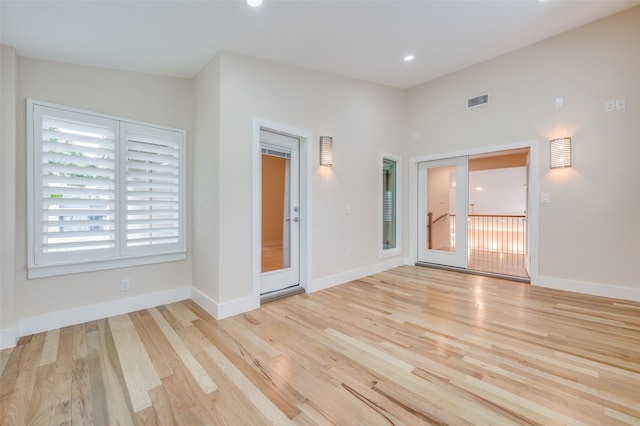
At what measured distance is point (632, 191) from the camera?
330 centimetres

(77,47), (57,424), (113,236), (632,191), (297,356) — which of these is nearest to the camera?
(57,424)

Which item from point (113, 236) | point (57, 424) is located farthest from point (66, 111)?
point (57, 424)

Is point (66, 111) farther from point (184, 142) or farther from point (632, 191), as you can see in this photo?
point (632, 191)

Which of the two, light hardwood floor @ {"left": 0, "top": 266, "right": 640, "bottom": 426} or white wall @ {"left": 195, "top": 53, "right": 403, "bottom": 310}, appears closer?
light hardwood floor @ {"left": 0, "top": 266, "right": 640, "bottom": 426}

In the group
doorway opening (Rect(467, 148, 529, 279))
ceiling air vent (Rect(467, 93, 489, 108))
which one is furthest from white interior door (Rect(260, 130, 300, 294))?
doorway opening (Rect(467, 148, 529, 279))

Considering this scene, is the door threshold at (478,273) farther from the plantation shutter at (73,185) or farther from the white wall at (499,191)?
the white wall at (499,191)

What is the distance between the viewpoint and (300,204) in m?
3.76

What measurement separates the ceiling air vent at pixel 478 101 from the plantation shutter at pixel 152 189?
446 cm

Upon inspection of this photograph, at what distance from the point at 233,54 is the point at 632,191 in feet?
16.4

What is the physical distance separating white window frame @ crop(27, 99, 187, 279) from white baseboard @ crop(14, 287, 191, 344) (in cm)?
39

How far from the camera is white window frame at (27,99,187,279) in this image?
255cm

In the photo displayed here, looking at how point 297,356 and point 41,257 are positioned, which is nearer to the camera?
point 297,356

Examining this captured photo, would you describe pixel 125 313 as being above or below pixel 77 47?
below

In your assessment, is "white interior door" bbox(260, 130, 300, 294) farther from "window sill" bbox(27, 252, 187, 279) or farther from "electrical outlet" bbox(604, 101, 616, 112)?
"electrical outlet" bbox(604, 101, 616, 112)
